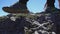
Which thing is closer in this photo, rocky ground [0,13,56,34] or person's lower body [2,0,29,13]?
rocky ground [0,13,56,34]

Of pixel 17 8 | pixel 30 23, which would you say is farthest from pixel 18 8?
pixel 30 23

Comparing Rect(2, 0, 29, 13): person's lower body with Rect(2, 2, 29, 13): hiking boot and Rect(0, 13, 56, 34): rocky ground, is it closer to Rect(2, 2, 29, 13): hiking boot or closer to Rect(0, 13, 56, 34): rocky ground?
Rect(2, 2, 29, 13): hiking boot

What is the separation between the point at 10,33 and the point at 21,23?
151 cm

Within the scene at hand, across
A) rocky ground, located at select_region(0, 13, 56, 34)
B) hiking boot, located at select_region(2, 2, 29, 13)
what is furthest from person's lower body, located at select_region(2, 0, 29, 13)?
rocky ground, located at select_region(0, 13, 56, 34)

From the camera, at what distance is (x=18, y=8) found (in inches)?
794

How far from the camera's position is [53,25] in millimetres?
17094

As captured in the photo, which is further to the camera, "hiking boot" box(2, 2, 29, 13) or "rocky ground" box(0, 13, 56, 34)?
"hiking boot" box(2, 2, 29, 13)

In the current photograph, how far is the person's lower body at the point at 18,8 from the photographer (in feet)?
65.5

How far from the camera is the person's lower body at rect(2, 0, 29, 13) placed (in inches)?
785

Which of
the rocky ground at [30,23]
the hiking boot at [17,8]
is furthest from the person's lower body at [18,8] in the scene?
the rocky ground at [30,23]

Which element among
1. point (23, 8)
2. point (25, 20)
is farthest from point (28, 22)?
point (23, 8)

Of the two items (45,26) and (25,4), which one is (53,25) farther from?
(25,4)

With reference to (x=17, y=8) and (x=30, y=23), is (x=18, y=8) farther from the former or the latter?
(x=30, y=23)

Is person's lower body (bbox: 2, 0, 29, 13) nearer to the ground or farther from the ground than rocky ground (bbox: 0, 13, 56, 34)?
farther from the ground
